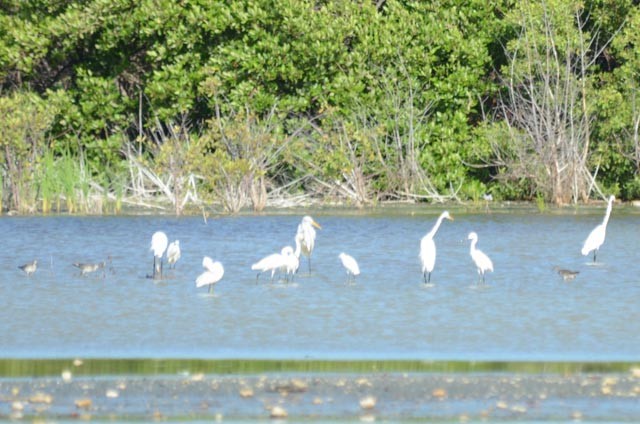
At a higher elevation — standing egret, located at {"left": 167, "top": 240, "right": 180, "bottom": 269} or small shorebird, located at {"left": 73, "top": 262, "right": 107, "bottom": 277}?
standing egret, located at {"left": 167, "top": 240, "right": 180, "bottom": 269}

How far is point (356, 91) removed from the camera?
30.4 metres

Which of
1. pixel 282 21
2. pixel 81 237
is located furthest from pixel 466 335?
pixel 282 21

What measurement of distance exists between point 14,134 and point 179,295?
41.3ft

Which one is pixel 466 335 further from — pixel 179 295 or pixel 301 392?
pixel 179 295

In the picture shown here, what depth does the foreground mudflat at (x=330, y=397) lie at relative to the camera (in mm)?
8641

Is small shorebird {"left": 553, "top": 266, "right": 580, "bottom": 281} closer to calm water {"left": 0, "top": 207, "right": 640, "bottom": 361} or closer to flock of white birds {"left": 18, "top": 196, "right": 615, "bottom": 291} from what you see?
flock of white birds {"left": 18, "top": 196, "right": 615, "bottom": 291}

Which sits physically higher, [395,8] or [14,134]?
[395,8]

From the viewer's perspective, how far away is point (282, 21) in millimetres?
30016

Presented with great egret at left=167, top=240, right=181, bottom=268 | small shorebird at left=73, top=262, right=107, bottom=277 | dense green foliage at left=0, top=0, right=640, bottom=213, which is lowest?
small shorebird at left=73, top=262, right=107, bottom=277

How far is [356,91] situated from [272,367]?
20307 millimetres

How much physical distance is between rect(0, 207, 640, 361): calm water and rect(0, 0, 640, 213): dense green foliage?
595cm

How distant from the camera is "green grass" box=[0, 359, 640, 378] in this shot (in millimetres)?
10258

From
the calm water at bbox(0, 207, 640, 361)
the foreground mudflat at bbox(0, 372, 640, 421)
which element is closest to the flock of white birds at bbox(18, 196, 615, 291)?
the calm water at bbox(0, 207, 640, 361)

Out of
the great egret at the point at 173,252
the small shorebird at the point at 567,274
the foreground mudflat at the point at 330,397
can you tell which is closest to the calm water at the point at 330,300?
the small shorebird at the point at 567,274
